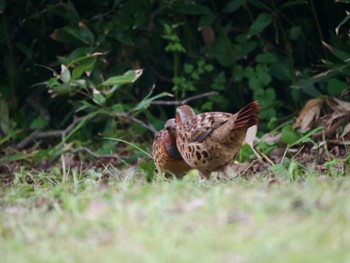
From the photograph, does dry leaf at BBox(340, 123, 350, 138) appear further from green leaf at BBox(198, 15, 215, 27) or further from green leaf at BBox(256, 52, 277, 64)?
green leaf at BBox(198, 15, 215, 27)

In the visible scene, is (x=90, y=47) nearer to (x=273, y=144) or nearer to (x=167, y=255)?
(x=273, y=144)

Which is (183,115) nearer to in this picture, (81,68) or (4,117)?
(81,68)

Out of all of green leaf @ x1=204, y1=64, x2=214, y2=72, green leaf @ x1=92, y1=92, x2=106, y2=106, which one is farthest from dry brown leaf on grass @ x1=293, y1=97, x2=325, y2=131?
green leaf @ x1=92, y1=92, x2=106, y2=106

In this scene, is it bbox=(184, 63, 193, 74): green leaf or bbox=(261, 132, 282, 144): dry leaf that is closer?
bbox=(261, 132, 282, 144): dry leaf

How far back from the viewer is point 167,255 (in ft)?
8.63

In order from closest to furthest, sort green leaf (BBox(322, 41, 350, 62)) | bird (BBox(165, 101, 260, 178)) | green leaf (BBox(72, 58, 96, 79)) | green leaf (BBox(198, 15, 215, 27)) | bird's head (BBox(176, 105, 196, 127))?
bird (BBox(165, 101, 260, 178)), bird's head (BBox(176, 105, 196, 127)), green leaf (BBox(322, 41, 350, 62)), green leaf (BBox(72, 58, 96, 79)), green leaf (BBox(198, 15, 215, 27))

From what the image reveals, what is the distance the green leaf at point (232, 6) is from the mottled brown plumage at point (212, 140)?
185 cm

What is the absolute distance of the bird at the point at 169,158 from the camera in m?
5.12

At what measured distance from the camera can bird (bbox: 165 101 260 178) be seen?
465 cm

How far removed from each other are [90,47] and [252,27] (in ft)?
4.40

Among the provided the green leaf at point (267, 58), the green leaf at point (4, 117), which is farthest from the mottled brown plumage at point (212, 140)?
the green leaf at point (4, 117)

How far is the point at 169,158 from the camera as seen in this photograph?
5129 mm

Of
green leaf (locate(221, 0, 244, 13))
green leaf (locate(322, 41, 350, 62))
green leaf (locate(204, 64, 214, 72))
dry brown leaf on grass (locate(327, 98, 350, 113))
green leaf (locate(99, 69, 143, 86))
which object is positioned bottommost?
dry brown leaf on grass (locate(327, 98, 350, 113))

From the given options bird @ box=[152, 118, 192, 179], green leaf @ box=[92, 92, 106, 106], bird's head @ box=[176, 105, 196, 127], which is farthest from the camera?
green leaf @ box=[92, 92, 106, 106]
